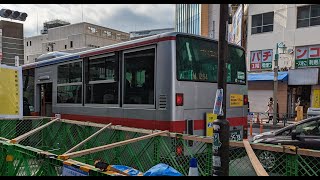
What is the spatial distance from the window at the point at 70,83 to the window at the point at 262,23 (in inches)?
847

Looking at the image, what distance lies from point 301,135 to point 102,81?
490 centimetres

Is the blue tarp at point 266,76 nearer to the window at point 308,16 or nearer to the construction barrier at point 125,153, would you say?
the window at point 308,16

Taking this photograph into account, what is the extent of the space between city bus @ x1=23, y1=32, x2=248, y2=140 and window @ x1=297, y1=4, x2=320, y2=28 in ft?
62.5

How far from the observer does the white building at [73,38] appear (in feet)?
220

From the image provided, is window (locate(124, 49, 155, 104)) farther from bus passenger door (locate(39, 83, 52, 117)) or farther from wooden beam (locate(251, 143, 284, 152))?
bus passenger door (locate(39, 83, 52, 117))

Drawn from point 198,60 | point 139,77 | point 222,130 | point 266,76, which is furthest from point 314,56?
point 222,130

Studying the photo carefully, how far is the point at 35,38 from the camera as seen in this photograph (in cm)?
7850

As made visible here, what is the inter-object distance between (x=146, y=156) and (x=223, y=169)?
5.95ft

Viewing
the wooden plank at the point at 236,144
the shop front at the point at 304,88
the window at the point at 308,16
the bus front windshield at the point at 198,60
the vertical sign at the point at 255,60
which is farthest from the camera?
the vertical sign at the point at 255,60

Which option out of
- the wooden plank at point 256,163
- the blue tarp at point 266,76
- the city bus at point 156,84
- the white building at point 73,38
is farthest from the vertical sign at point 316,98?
the white building at point 73,38

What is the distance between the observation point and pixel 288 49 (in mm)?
24062

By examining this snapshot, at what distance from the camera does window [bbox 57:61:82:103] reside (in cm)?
801

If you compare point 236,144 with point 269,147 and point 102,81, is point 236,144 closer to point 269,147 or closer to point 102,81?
point 269,147

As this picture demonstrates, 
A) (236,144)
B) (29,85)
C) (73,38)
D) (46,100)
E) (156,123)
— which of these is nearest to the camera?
(236,144)
